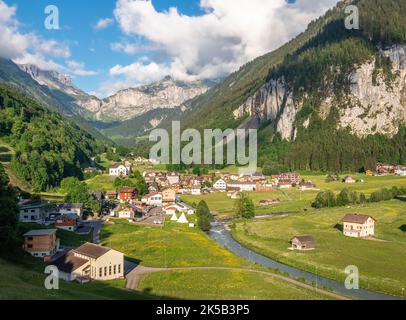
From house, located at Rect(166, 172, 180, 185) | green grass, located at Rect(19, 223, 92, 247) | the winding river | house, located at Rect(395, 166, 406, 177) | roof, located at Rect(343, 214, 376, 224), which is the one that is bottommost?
the winding river

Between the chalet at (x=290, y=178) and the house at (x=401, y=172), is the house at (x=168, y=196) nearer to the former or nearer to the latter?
the chalet at (x=290, y=178)

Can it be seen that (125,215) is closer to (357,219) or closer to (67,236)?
(67,236)

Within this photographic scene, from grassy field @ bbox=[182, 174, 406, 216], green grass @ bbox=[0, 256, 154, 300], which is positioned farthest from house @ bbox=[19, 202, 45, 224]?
grassy field @ bbox=[182, 174, 406, 216]

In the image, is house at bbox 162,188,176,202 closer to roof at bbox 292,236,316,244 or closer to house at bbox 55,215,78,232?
house at bbox 55,215,78,232

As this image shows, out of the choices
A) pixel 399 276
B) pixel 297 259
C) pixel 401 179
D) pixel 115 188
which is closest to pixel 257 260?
pixel 297 259
